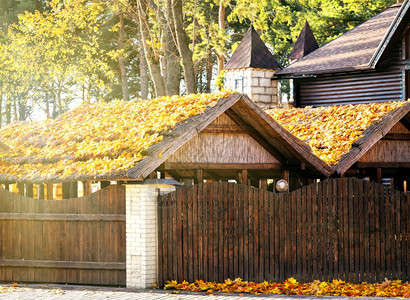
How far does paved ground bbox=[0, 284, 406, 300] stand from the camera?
1302 centimetres

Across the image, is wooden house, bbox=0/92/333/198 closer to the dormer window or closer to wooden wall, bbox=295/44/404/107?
the dormer window

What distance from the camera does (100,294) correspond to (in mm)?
13578

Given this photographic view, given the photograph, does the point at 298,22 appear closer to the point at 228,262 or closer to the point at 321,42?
the point at 321,42

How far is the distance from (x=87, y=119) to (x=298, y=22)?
2852 centimetres

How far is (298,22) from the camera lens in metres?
45.8

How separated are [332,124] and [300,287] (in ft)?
29.7

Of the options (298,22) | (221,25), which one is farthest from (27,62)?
(298,22)

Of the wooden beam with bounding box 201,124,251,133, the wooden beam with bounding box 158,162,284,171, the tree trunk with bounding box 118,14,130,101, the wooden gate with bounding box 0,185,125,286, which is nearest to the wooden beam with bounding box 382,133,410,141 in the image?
the wooden beam with bounding box 158,162,284,171

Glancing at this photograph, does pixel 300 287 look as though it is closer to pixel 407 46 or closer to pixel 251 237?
pixel 251 237

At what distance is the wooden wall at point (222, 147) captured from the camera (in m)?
17.0

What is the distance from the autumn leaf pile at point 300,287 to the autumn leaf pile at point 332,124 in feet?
17.6

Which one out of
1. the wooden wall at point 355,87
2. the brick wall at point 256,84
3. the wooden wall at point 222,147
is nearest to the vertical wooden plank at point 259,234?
the wooden wall at point 222,147

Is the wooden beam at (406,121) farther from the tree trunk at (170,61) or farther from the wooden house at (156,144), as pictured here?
the tree trunk at (170,61)

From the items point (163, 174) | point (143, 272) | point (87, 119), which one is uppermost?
point (87, 119)
